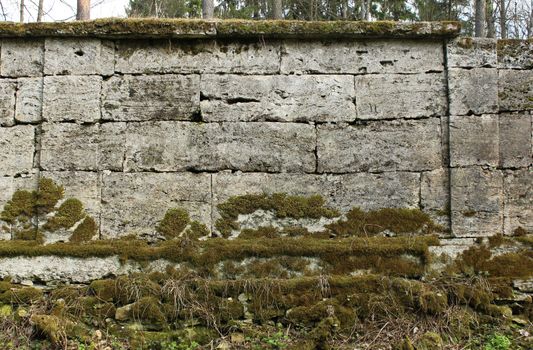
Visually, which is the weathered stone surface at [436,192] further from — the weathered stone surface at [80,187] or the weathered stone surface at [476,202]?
the weathered stone surface at [80,187]

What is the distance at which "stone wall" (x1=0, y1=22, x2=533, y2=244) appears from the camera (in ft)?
16.9

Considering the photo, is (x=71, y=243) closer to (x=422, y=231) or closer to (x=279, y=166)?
(x=279, y=166)

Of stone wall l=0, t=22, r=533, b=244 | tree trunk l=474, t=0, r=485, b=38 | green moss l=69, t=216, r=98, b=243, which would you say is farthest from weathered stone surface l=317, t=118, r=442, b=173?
tree trunk l=474, t=0, r=485, b=38

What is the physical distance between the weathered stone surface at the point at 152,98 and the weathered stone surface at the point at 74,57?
209 millimetres

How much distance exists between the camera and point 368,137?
5.25 meters

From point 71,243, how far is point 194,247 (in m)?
1.18

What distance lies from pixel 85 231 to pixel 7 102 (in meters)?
1.55

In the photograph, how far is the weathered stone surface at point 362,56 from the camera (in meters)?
5.32

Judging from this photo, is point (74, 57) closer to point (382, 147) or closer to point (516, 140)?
point (382, 147)

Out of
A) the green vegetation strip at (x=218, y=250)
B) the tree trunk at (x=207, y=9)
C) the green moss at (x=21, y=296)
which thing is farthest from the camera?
the tree trunk at (x=207, y=9)

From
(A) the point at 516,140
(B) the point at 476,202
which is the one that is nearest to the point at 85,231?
(B) the point at 476,202

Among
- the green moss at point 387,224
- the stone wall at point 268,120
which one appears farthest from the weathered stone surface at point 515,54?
the green moss at point 387,224

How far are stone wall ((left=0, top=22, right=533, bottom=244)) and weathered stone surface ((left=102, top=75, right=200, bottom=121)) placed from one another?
11 mm

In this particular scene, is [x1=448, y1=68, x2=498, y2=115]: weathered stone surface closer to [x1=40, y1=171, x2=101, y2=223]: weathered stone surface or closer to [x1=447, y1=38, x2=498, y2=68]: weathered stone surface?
[x1=447, y1=38, x2=498, y2=68]: weathered stone surface
